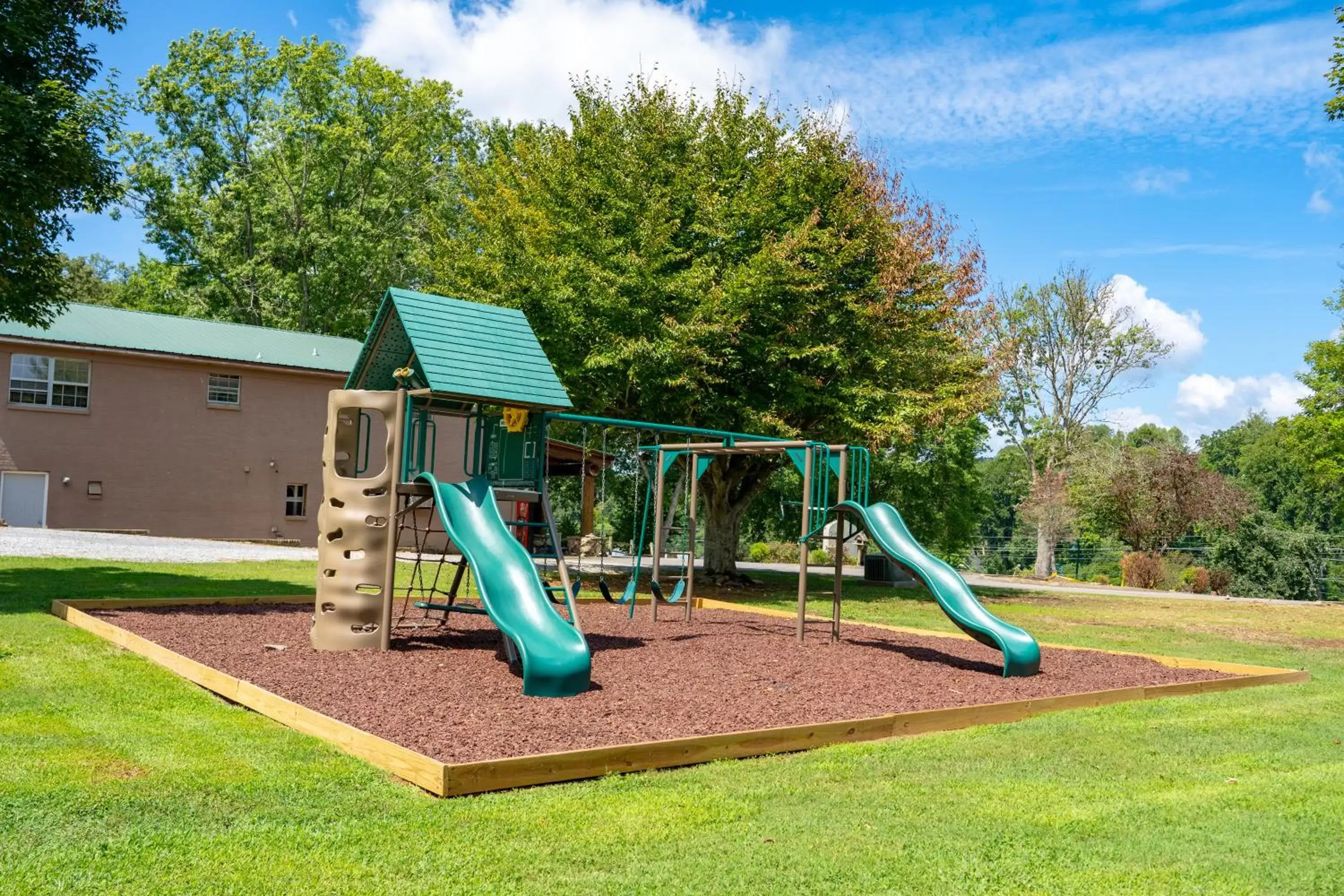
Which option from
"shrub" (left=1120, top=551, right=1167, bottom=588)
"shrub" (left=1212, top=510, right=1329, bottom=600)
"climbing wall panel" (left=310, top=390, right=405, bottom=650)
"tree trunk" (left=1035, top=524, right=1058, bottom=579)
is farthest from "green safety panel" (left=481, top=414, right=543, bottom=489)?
"tree trunk" (left=1035, top=524, right=1058, bottom=579)

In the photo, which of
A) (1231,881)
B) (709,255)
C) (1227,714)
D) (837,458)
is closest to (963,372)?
(709,255)

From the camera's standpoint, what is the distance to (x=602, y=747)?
6.37 meters

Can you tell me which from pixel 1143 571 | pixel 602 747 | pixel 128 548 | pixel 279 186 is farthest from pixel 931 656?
pixel 279 186

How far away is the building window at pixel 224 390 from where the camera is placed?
29.5m

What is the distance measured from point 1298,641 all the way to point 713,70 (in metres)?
15.2

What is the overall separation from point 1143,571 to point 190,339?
1131 inches

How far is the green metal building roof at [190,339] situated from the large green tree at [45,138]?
577 inches

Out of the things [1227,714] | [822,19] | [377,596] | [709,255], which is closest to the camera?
[1227,714]

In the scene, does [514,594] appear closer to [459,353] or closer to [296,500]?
[459,353]

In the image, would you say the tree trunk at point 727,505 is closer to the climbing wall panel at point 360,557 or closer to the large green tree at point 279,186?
the climbing wall panel at point 360,557

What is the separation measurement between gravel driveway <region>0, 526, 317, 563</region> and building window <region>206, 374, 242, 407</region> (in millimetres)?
3952

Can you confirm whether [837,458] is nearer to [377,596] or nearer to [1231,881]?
[377,596]

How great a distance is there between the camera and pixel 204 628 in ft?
37.1

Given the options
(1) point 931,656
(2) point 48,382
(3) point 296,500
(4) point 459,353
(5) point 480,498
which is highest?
(2) point 48,382
